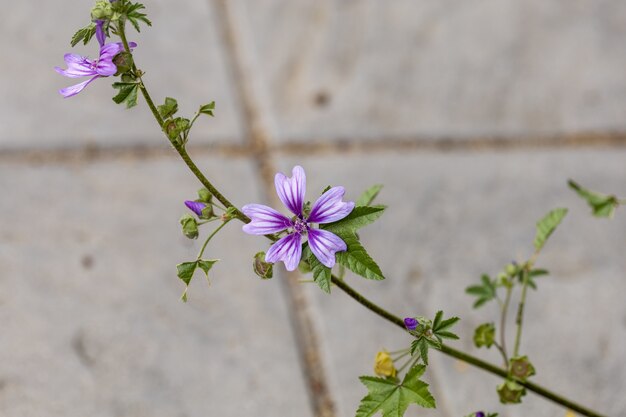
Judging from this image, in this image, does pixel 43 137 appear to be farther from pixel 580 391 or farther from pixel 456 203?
pixel 580 391

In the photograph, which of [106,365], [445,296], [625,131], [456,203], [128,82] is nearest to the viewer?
[128,82]

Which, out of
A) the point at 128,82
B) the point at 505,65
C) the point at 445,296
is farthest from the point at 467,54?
the point at 128,82

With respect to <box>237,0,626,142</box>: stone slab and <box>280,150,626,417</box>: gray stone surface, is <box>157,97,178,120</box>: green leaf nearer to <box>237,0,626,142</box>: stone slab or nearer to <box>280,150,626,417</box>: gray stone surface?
<box>280,150,626,417</box>: gray stone surface

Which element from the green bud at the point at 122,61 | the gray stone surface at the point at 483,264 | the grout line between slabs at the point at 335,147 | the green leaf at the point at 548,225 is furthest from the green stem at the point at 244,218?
the grout line between slabs at the point at 335,147

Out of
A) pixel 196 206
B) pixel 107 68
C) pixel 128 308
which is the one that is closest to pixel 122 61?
pixel 107 68

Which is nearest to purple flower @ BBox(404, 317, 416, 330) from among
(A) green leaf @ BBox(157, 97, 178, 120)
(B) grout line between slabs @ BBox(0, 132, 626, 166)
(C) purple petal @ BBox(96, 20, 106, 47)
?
(A) green leaf @ BBox(157, 97, 178, 120)
